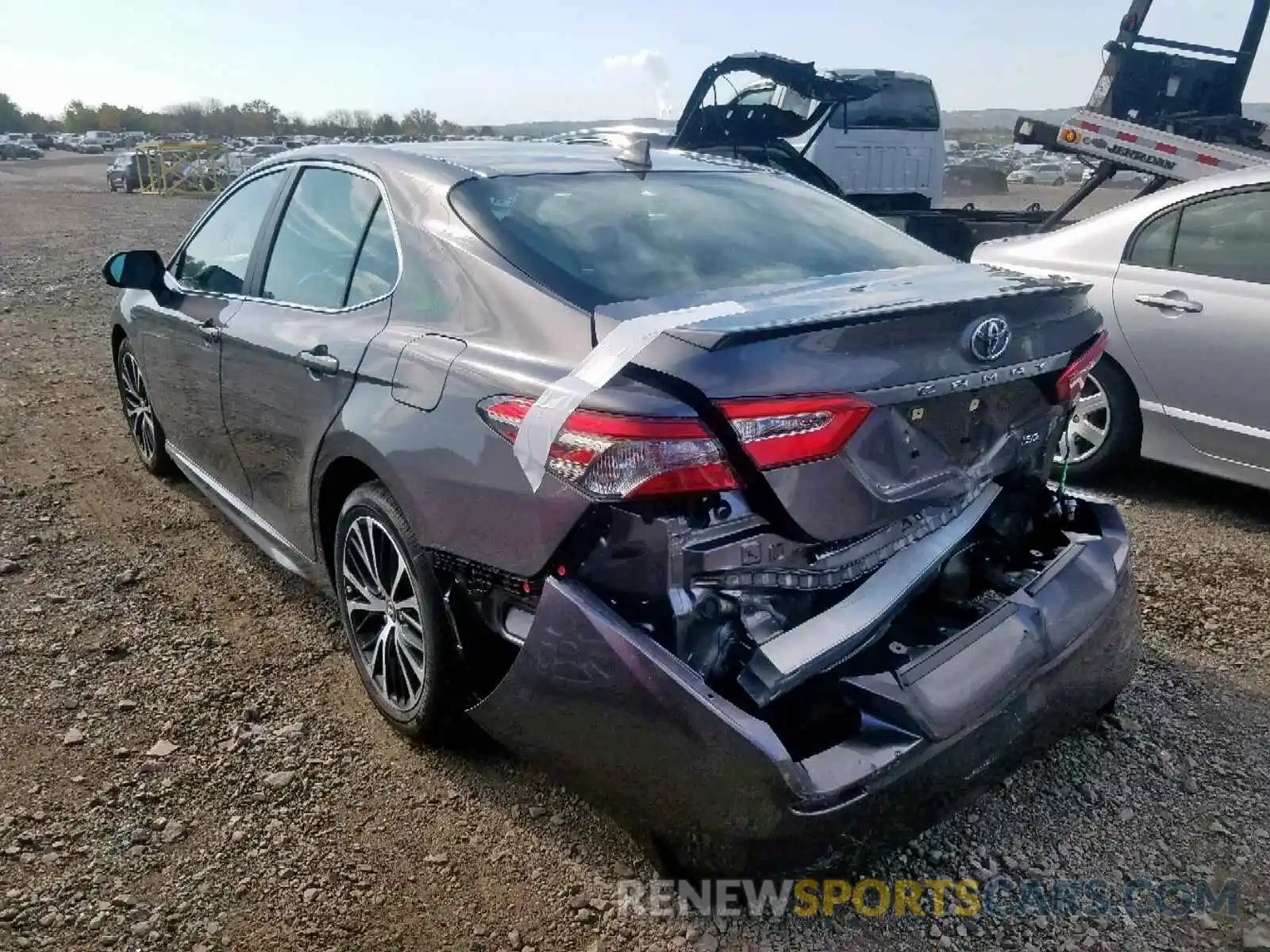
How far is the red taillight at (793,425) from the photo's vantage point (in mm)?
1979

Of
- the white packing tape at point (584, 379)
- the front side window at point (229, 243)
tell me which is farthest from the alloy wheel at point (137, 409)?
the white packing tape at point (584, 379)

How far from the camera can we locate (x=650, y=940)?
7.36ft

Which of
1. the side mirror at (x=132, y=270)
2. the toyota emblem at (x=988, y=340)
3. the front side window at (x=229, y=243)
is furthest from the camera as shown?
the side mirror at (x=132, y=270)

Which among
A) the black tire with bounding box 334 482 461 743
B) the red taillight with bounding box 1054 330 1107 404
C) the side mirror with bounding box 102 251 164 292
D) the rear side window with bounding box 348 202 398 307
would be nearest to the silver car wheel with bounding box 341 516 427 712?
the black tire with bounding box 334 482 461 743

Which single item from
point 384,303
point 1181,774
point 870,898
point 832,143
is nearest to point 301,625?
point 384,303

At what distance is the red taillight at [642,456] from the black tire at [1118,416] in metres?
3.11

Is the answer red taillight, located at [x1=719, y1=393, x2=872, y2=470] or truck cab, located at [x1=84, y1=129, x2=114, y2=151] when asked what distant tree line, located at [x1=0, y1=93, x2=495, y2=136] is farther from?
red taillight, located at [x1=719, y1=393, x2=872, y2=470]

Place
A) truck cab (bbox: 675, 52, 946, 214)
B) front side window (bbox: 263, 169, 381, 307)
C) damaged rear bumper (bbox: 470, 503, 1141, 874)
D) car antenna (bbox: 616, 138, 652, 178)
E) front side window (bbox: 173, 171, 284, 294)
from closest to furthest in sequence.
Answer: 1. damaged rear bumper (bbox: 470, 503, 1141, 874)
2. front side window (bbox: 263, 169, 381, 307)
3. car antenna (bbox: 616, 138, 652, 178)
4. front side window (bbox: 173, 171, 284, 294)
5. truck cab (bbox: 675, 52, 946, 214)

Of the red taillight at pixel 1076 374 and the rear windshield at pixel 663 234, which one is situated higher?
the rear windshield at pixel 663 234

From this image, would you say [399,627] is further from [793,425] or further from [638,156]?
[638,156]

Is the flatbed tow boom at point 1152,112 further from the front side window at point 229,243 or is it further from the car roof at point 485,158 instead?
the front side window at point 229,243

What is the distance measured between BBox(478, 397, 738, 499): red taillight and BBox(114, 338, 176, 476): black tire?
3.48 metres

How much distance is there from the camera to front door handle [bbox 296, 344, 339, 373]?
9.51ft

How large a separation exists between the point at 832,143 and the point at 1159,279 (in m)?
6.70
